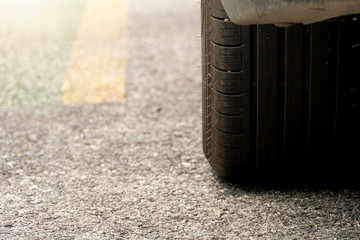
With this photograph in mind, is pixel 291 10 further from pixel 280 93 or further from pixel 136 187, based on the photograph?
pixel 136 187

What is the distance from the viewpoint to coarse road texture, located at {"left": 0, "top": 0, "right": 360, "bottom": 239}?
1710mm

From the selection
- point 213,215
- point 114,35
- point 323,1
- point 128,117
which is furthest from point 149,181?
point 114,35

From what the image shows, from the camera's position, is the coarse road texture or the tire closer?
the coarse road texture

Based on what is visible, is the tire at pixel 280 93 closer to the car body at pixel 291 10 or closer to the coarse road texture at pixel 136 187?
the coarse road texture at pixel 136 187

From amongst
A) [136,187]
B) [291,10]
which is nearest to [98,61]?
[136,187]

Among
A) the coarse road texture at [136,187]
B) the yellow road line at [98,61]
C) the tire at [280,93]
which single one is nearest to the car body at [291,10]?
the tire at [280,93]

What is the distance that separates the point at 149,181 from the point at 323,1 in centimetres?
107

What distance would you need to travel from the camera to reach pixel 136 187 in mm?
2025

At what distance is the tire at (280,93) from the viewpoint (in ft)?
5.99

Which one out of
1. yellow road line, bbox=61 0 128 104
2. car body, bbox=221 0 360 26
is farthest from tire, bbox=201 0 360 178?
yellow road line, bbox=61 0 128 104

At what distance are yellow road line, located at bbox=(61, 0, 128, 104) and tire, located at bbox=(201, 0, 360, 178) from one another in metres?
1.35

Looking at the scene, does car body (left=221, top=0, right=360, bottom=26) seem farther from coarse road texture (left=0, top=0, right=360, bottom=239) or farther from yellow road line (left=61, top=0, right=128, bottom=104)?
yellow road line (left=61, top=0, right=128, bottom=104)

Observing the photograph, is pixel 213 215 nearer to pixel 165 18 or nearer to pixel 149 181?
pixel 149 181

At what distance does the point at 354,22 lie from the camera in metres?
1.84
